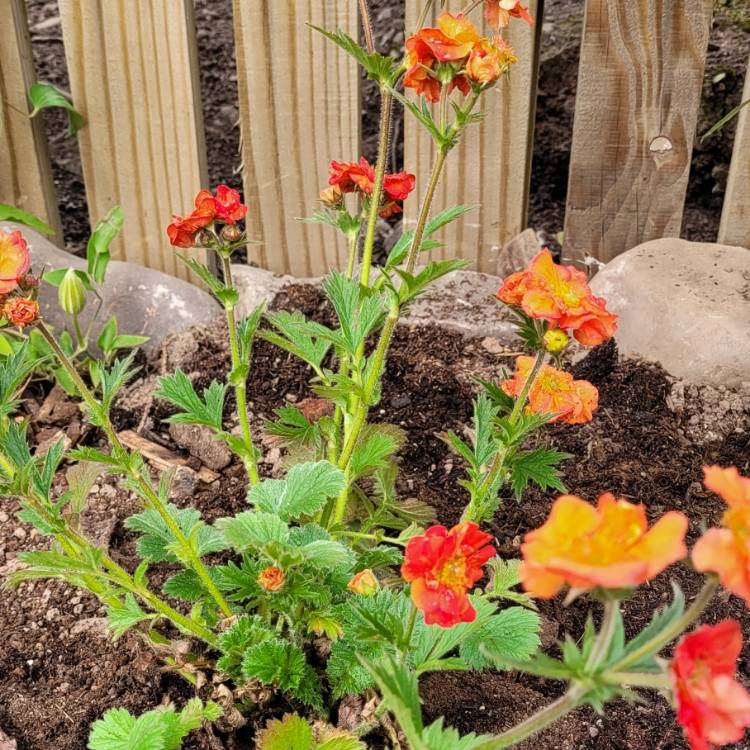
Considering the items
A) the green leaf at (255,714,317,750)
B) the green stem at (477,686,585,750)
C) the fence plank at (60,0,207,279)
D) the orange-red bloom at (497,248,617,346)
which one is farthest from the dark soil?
the green stem at (477,686,585,750)

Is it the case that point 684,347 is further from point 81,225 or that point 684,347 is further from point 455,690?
point 81,225

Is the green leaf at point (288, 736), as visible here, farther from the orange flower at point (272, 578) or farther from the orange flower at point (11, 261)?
the orange flower at point (11, 261)

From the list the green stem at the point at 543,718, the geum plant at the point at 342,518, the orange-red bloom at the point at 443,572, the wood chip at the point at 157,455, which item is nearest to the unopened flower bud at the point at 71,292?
the wood chip at the point at 157,455

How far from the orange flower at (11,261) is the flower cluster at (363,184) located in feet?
1.91

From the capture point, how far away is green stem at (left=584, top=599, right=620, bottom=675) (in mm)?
854

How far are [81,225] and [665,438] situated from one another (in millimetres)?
2336

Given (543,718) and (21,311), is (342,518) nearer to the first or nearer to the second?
(21,311)

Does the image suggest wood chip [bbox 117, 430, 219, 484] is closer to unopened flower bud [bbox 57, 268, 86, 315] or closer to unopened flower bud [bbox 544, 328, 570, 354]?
unopened flower bud [bbox 57, 268, 86, 315]

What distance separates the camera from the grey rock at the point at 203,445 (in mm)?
2309

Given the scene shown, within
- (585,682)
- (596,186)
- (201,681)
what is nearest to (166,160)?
(596,186)

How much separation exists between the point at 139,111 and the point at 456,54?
5.35 feet

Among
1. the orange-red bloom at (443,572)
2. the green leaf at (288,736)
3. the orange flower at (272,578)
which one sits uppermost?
the orange-red bloom at (443,572)

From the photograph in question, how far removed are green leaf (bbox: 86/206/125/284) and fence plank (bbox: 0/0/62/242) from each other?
1.26 ft

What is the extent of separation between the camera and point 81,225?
351cm
